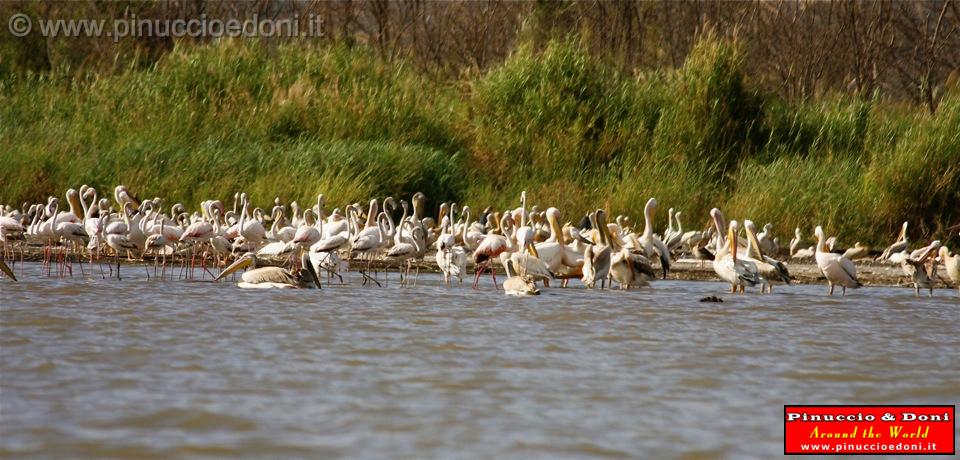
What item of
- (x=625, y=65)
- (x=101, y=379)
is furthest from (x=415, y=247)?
(x=625, y=65)

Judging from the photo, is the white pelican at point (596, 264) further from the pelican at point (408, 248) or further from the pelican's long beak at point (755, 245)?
the pelican at point (408, 248)

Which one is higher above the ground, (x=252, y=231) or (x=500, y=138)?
(x=500, y=138)

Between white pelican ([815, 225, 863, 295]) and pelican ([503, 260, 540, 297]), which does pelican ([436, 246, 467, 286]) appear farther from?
white pelican ([815, 225, 863, 295])

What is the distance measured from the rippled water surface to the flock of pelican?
1012 mm

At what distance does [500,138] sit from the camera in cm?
1841

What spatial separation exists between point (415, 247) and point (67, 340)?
17.8ft

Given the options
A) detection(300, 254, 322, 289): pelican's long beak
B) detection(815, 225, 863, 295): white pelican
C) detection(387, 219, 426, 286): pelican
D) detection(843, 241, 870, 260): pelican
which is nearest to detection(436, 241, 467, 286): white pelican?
detection(387, 219, 426, 286): pelican

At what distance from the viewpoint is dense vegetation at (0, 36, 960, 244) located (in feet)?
52.6

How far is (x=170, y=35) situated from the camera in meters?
23.9

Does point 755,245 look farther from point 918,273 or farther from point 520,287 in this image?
point 520,287

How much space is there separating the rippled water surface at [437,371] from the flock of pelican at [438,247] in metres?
1.01

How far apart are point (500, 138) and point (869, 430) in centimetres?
1322

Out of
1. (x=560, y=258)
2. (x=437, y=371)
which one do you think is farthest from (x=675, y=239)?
(x=437, y=371)

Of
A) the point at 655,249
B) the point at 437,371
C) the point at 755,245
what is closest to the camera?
the point at 437,371
